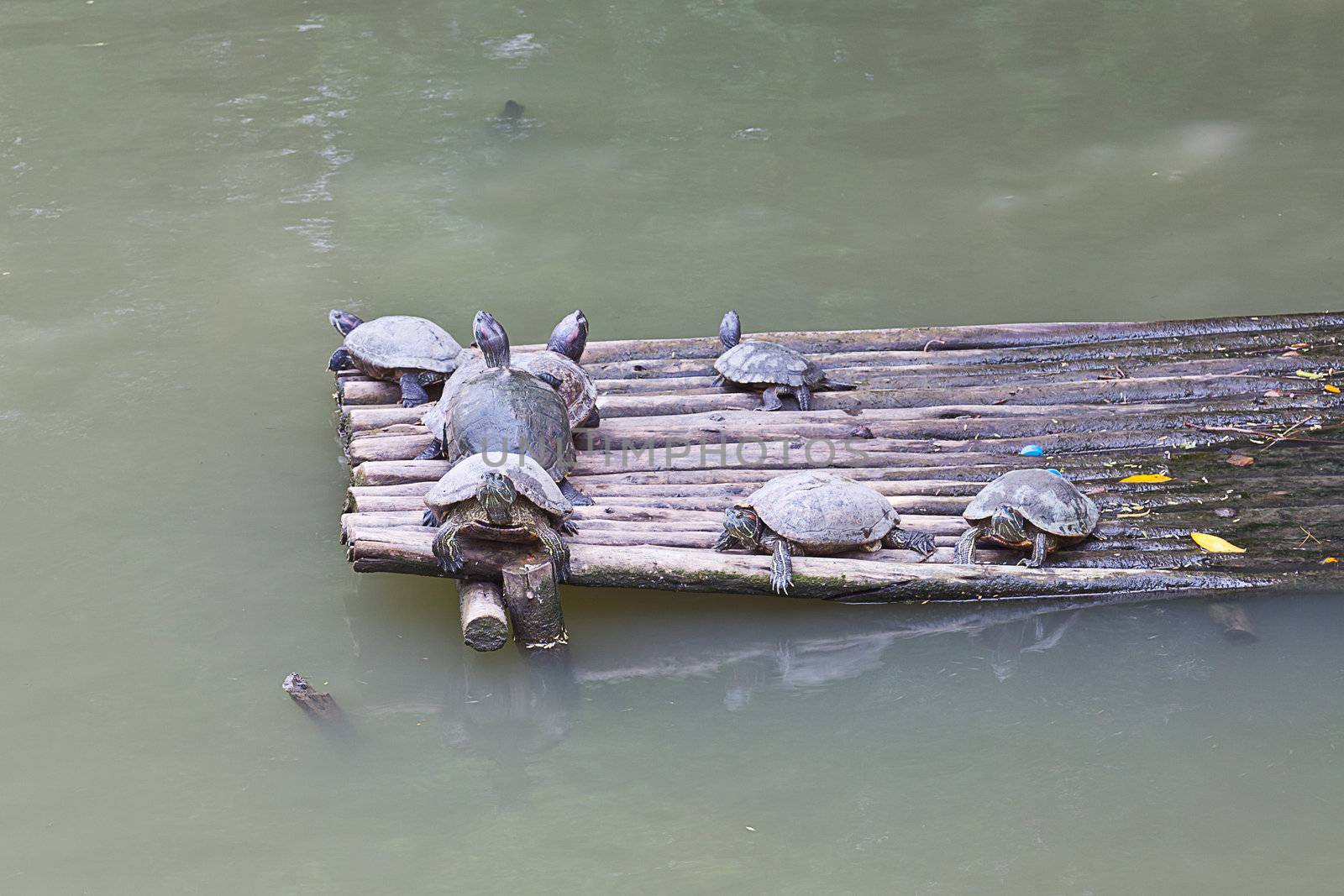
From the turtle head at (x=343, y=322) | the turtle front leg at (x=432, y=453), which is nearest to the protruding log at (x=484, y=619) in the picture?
the turtle front leg at (x=432, y=453)

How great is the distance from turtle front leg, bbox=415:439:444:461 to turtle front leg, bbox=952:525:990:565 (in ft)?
6.19

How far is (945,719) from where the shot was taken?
363cm

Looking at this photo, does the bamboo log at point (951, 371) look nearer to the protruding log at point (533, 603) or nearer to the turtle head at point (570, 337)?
the turtle head at point (570, 337)

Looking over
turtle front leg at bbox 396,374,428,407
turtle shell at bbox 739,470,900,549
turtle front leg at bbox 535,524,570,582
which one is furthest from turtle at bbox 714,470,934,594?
turtle front leg at bbox 396,374,428,407

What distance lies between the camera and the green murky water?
3285 millimetres

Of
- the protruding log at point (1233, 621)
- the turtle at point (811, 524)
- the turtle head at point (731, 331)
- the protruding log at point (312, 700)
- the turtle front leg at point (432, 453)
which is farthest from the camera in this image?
the turtle head at point (731, 331)

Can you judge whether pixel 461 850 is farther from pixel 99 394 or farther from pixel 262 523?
pixel 99 394

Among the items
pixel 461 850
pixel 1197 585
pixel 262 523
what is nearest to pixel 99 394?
pixel 262 523

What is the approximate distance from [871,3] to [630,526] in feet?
26.3

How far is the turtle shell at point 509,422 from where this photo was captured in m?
4.29

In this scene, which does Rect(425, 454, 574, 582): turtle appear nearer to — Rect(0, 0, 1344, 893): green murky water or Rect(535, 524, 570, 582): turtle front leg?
Rect(535, 524, 570, 582): turtle front leg

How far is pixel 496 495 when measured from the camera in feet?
12.4

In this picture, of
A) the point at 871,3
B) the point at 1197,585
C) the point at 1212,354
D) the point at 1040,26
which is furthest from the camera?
the point at 871,3

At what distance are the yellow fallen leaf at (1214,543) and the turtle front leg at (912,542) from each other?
0.88m
